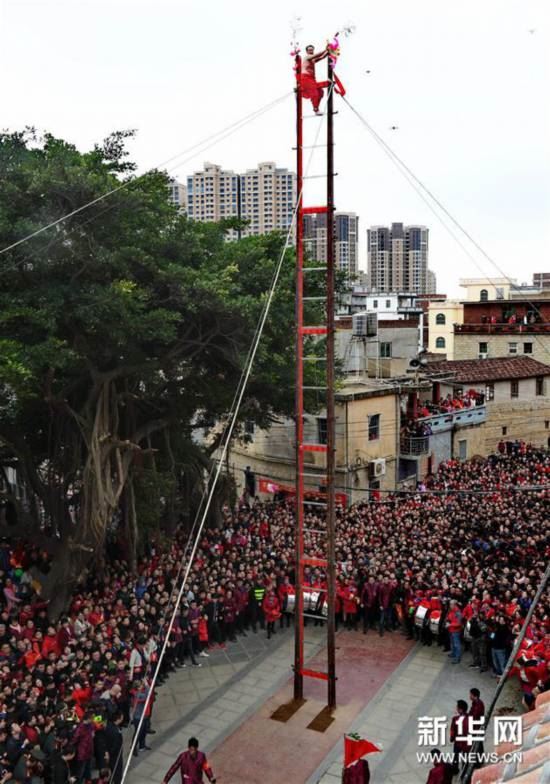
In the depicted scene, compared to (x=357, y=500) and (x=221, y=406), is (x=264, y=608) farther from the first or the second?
(x=357, y=500)

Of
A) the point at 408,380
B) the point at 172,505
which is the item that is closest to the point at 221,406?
the point at 172,505

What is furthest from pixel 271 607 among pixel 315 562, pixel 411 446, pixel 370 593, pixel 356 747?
pixel 411 446

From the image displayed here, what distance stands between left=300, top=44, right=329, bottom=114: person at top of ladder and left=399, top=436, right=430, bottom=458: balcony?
21581 mm

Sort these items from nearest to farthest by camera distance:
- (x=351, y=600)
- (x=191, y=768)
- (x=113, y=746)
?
(x=191, y=768)
(x=113, y=746)
(x=351, y=600)

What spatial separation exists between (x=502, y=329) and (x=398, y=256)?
2987 inches

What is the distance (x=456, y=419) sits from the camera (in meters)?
36.8

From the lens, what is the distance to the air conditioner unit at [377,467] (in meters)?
30.8

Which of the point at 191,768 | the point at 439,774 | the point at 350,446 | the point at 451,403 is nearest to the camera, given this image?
the point at 439,774

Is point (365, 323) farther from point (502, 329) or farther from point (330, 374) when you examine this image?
point (330, 374)

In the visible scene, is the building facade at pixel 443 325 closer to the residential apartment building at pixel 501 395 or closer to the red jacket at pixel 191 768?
the residential apartment building at pixel 501 395

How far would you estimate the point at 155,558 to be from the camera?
2022 cm

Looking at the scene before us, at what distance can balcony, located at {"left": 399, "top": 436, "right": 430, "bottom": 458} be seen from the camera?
1297 inches

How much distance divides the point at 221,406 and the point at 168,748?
35.9 ft

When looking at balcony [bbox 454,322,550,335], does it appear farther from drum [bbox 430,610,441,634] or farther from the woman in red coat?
the woman in red coat
